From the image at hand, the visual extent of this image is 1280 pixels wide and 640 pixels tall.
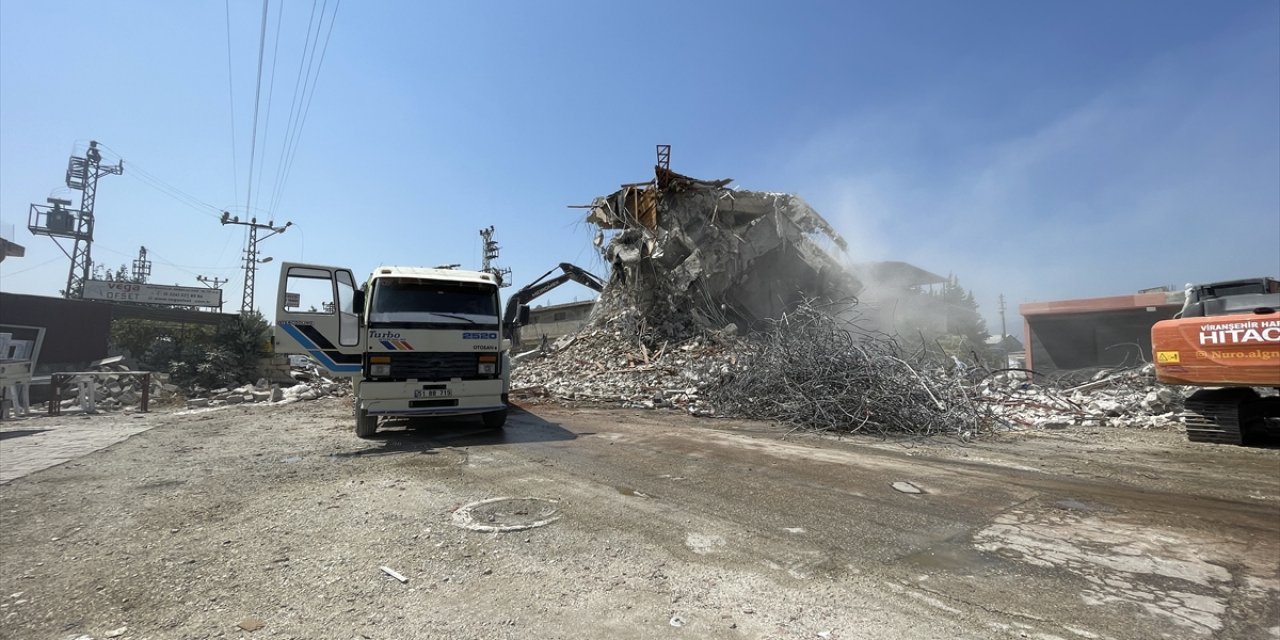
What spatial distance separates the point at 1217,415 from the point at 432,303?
1183 centimetres

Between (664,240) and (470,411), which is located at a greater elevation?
(664,240)

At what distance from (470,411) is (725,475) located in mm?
4467

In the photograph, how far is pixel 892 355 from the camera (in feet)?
33.6

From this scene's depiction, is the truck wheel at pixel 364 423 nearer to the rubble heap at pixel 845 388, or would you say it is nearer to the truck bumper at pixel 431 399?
the truck bumper at pixel 431 399

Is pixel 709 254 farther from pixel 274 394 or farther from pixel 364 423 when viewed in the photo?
pixel 274 394

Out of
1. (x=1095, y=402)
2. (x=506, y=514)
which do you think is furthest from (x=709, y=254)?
(x=506, y=514)

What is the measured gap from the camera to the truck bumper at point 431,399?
25.3 feet

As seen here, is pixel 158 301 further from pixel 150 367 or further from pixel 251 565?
pixel 251 565

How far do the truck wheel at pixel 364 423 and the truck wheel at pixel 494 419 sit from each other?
5.41ft

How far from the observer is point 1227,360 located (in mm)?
7070

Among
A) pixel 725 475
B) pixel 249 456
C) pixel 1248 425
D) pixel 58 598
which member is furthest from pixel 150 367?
pixel 1248 425

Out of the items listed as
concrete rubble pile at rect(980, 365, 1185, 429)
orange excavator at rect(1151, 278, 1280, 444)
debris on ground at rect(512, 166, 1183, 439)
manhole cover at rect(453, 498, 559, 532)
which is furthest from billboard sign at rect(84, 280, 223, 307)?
orange excavator at rect(1151, 278, 1280, 444)

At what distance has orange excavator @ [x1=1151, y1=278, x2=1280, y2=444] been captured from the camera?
6828 millimetres

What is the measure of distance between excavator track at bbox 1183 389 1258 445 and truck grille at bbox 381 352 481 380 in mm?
10891
